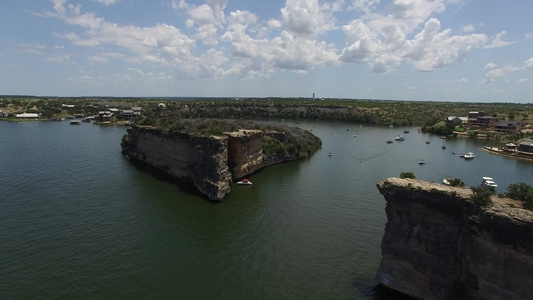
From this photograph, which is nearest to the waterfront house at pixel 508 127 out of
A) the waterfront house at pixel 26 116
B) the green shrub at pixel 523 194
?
the green shrub at pixel 523 194

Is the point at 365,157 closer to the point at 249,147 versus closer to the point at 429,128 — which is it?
the point at 249,147

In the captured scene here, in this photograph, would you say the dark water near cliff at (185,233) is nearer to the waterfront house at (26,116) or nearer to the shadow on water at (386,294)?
the shadow on water at (386,294)

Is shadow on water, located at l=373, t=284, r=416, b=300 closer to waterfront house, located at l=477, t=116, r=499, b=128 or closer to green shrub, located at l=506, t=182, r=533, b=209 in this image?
green shrub, located at l=506, t=182, r=533, b=209

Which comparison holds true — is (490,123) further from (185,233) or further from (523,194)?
(185,233)

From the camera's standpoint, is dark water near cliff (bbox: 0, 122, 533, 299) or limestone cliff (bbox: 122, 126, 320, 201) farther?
limestone cliff (bbox: 122, 126, 320, 201)

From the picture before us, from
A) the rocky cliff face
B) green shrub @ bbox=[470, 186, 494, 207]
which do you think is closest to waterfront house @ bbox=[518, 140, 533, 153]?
the rocky cliff face

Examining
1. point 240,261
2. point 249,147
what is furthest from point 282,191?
point 240,261

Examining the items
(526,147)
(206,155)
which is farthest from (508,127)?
(206,155)
